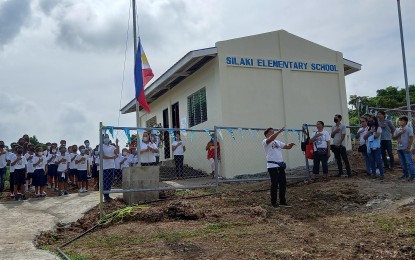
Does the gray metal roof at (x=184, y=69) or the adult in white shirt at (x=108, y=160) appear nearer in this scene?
the adult in white shirt at (x=108, y=160)

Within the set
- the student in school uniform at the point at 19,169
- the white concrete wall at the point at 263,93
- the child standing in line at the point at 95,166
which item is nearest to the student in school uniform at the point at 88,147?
the child standing in line at the point at 95,166

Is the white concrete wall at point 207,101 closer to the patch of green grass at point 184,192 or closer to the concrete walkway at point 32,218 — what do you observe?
the patch of green grass at point 184,192

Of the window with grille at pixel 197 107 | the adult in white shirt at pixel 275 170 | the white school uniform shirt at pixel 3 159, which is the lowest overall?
the adult in white shirt at pixel 275 170

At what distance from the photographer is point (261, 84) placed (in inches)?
613

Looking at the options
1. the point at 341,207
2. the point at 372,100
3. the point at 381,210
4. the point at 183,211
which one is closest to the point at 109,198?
the point at 183,211

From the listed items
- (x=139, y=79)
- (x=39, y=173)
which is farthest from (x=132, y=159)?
(x=139, y=79)

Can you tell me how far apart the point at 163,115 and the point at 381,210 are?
45.2 feet

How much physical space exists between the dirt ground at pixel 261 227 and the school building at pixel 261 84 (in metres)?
4.73

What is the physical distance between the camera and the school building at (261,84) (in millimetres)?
14914

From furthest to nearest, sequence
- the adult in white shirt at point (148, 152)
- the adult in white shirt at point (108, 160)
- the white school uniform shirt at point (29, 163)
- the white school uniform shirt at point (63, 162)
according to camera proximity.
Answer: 1. the white school uniform shirt at point (63, 162)
2. the white school uniform shirt at point (29, 163)
3. the adult in white shirt at point (148, 152)
4. the adult in white shirt at point (108, 160)

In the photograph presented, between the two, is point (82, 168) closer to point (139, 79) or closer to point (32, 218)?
point (139, 79)

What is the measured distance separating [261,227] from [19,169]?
25.4 ft

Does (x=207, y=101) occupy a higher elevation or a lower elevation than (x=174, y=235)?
higher

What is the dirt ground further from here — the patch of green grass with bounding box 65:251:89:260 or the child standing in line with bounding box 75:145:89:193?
the child standing in line with bounding box 75:145:89:193
